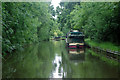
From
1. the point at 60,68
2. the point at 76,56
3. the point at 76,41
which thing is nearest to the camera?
the point at 60,68

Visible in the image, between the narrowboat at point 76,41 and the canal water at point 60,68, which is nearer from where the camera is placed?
the canal water at point 60,68

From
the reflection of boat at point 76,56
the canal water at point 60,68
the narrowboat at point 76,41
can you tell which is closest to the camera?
the canal water at point 60,68

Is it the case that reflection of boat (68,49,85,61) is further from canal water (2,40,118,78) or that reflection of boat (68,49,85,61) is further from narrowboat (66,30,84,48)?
narrowboat (66,30,84,48)

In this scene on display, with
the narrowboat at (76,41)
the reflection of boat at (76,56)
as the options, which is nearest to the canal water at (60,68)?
the reflection of boat at (76,56)

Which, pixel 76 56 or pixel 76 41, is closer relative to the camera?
pixel 76 56

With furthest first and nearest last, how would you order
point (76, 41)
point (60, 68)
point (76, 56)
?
point (76, 41), point (76, 56), point (60, 68)

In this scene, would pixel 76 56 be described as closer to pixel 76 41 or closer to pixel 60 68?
pixel 60 68

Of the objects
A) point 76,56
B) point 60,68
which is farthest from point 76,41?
point 60,68

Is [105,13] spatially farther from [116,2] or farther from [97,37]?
[97,37]

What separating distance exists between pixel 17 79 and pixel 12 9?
9.50m

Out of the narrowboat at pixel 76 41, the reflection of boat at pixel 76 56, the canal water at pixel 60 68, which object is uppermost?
the narrowboat at pixel 76 41

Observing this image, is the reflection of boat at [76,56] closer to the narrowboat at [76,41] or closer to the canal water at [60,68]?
the canal water at [60,68]

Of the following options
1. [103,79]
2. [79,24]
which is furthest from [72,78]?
[79,24]

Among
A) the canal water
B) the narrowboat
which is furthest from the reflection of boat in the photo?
the narrowboat
